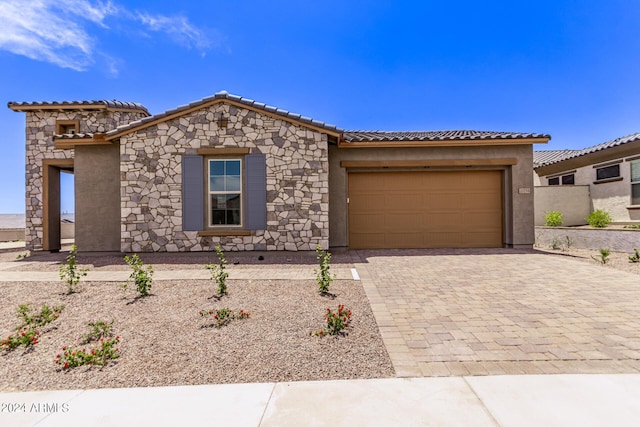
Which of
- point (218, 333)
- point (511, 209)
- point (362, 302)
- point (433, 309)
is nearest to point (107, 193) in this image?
point (218, 333)

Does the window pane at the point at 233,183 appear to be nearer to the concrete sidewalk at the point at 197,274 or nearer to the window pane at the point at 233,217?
the window pane at the point at 233,217

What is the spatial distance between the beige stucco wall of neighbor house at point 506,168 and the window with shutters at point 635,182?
15.7ft

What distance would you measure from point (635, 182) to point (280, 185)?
13.5 m

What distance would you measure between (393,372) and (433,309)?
6.45 ft

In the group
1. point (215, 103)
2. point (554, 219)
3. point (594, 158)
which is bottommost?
point (554, 219)

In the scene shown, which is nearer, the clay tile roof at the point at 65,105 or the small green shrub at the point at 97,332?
the small green shrub at the point at 97,332

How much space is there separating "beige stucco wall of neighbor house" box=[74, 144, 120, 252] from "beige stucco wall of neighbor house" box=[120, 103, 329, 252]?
2.83ft

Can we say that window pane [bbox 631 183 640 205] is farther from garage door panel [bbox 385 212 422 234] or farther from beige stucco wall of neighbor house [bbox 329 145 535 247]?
garage door panel [bbox 385 212 422 234]

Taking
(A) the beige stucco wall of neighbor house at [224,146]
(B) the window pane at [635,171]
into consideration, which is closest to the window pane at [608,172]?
(B) the window pane at [635,171]

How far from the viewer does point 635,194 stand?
38.3ft

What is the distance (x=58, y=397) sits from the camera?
280 centimetres

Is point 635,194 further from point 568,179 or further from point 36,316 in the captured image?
point 36,316

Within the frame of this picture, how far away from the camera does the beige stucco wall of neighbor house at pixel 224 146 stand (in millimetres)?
9250

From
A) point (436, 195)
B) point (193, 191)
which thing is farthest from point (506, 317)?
point (193, 191)
